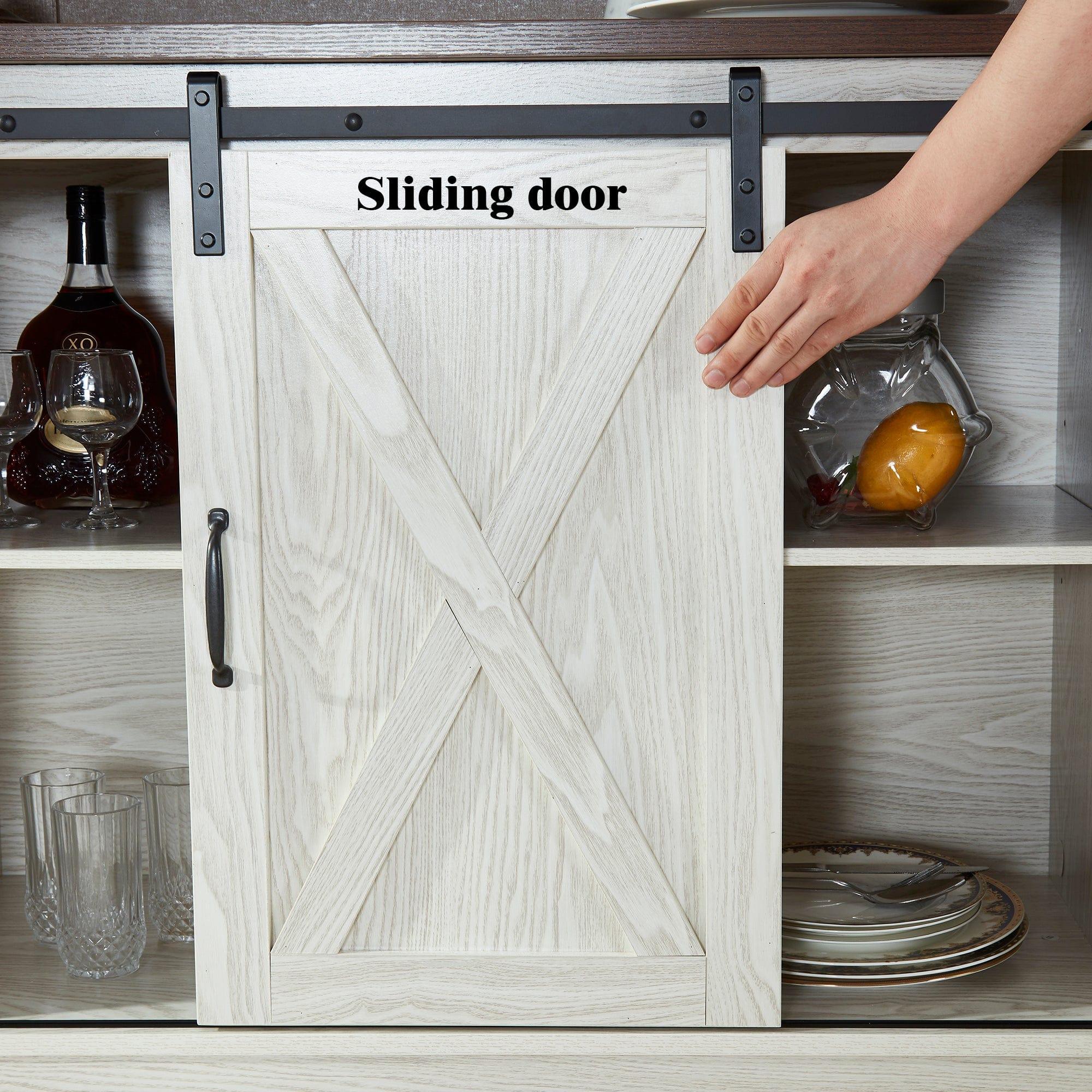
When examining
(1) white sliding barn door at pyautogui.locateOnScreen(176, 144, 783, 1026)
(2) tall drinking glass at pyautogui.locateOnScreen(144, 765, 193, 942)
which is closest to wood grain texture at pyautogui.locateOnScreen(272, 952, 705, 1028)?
(1) white sliding barn door at pyautogui.locateOnScreen(176, 144, 783, 1026)

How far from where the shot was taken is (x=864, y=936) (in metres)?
1.20

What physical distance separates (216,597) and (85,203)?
1.58ft

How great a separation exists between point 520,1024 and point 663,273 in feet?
2.22

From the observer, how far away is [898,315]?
45.4 inches

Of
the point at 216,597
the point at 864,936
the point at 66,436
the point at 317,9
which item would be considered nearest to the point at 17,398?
the point at 66,436

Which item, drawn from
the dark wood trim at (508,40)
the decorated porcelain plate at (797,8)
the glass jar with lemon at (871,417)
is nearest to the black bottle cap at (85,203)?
the dark wood trim at (508,40)

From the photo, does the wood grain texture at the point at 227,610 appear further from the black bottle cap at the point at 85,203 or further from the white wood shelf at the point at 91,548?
the black bottle cap at the point at 85,203

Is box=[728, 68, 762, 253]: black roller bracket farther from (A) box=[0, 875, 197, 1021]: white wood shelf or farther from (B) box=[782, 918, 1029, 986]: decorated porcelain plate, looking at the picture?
(A) box=[0, 875, 197, 1021]: white wood shelf

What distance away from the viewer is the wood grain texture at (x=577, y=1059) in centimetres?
109

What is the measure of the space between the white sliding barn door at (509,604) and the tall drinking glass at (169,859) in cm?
20

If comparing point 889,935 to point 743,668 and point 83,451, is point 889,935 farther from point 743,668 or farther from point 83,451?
point 83,451

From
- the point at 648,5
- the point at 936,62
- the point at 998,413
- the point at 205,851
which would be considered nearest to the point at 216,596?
the point at 205,851

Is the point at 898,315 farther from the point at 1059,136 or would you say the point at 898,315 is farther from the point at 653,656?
the point at 653,656

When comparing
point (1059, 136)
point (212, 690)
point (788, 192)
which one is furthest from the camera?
point (788, 192)
